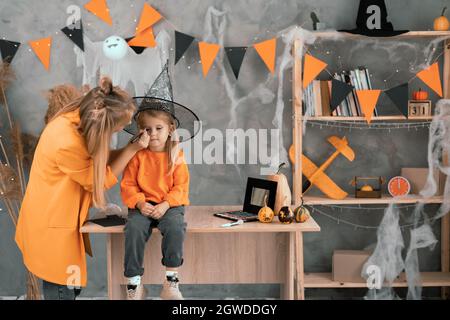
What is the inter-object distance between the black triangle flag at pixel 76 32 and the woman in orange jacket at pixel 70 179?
1312 mm

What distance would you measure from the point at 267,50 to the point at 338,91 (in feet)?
1.72

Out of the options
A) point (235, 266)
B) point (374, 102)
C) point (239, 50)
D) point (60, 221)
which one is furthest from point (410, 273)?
point (60, 221)

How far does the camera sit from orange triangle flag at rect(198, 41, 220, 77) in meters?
3.78

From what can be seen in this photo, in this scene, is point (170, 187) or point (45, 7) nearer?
point (170, 187)

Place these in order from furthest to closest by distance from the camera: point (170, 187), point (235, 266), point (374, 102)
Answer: point (374, 102)
point (235, 266)
point (170, 187)

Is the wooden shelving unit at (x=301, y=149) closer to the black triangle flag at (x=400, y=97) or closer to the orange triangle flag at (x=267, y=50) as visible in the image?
the black triangle flag at (x=400, y=97)

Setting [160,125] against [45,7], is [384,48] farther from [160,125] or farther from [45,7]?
[45,7]

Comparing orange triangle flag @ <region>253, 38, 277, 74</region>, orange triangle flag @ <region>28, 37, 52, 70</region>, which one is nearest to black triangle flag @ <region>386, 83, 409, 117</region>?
orange triangle flag @ <region>253, 38, 277, 74</region>

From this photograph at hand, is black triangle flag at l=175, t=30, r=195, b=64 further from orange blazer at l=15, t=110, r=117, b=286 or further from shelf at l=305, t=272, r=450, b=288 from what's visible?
shelf at l=305, t=272, r=450, b=288

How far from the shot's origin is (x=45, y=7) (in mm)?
3814

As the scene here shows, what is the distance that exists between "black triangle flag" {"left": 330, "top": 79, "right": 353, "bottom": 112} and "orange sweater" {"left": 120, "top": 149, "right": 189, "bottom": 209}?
128 centimetres

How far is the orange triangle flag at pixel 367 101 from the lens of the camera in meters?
3.60

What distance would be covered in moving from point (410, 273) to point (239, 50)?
174 cm

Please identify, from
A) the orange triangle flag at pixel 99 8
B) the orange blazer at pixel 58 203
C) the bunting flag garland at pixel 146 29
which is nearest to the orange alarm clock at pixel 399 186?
the bunting flag garland at pixel 146 29
